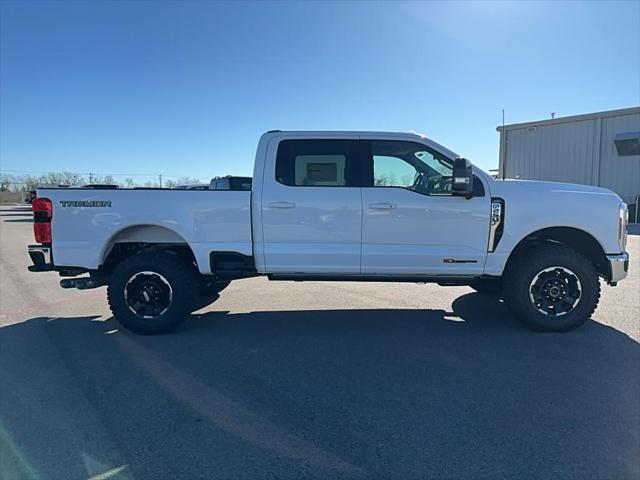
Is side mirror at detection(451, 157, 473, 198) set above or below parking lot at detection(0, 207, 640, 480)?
above

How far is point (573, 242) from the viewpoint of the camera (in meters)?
5.17

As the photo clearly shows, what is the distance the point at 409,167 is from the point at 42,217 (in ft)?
13.9

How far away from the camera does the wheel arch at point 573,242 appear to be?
4910mm

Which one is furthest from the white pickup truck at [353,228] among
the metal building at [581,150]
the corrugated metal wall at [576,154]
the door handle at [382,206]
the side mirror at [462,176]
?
the corrugated metal wall at [576,154]

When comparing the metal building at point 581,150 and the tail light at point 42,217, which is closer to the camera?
the tail light at point 42,217

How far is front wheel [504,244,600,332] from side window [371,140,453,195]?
4.41 ft

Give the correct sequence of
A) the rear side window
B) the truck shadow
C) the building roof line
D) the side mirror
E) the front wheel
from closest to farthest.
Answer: the truck shadow, the side mirror, the front wheel, the rear side window, the building roof line

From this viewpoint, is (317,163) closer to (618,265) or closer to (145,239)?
(145,239)

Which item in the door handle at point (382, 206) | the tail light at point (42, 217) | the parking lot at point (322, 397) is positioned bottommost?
the parking lot at point (322, 397)

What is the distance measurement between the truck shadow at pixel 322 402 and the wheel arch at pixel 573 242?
0.79 meters

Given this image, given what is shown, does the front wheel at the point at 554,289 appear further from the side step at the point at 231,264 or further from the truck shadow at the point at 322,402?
the side step at the point at 231,264

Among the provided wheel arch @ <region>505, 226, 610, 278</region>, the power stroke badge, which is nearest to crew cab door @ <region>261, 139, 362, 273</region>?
the power stroke badge

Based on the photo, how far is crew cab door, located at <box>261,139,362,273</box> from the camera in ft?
15.8

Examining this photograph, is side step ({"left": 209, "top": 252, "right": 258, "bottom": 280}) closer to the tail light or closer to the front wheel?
the tail light
